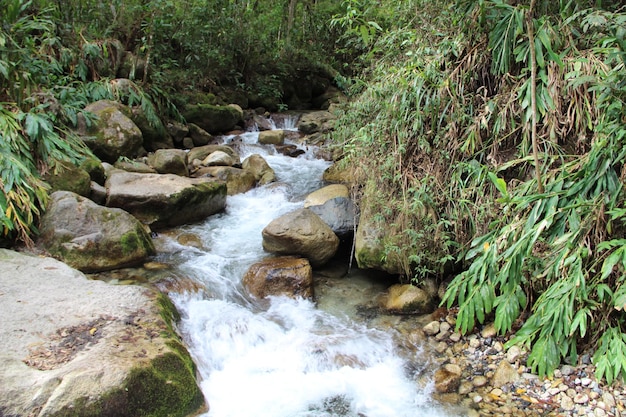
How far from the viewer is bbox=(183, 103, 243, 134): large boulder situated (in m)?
9.64

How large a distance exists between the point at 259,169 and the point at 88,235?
367 centimetres

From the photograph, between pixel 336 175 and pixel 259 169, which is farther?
pixel 259 169

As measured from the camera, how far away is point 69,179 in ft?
17.3

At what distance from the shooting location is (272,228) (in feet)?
17.3

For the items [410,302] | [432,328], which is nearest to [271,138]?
[410,302]

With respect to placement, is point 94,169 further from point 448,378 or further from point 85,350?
point 448,378

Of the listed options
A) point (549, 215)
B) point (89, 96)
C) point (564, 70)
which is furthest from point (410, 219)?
point (89, 96)

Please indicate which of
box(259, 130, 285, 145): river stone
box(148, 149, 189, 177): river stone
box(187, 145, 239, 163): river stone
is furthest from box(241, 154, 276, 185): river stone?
box(259, 130, 285, 145): river stone

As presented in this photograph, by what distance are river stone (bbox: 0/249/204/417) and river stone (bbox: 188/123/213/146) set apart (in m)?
5.85

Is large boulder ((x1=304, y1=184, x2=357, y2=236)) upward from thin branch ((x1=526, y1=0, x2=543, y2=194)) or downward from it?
downward

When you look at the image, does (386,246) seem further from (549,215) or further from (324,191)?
(324,191)

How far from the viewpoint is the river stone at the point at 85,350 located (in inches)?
99.3

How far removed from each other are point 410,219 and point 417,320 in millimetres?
1046

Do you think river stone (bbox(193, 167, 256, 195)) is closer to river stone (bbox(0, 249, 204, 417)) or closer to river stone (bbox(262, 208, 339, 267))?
river stone (bbox(262, 208, 339, 267))
